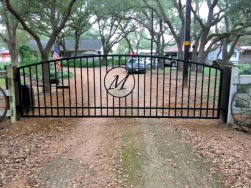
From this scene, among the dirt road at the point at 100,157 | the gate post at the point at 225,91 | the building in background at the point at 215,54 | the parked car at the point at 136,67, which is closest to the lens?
the dirt road at the point at 100,157

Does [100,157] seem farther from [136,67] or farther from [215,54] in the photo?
[215,54]

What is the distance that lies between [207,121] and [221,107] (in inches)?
22.6

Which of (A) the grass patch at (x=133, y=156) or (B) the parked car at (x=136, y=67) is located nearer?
(A) the grass patch at (x=133, y=156)

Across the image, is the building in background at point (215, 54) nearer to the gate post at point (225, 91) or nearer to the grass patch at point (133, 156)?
the gate post at point (225, 91)

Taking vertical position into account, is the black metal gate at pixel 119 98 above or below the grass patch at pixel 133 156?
above

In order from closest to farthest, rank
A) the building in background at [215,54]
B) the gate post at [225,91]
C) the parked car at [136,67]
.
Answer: the gate post at [225,91], the parked car at [136,67], the building in background at [215,54]

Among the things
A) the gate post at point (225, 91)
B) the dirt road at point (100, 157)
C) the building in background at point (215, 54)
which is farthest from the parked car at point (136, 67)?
the building in background at point (215, 54)

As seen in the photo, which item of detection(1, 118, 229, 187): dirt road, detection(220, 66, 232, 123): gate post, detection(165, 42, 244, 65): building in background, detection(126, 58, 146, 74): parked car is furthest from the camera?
detection(165, 42, 244, 65): building in background

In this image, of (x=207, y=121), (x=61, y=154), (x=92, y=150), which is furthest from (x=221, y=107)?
(x=61, y=154)

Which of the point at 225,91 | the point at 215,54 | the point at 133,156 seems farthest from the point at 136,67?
the point at 215,54

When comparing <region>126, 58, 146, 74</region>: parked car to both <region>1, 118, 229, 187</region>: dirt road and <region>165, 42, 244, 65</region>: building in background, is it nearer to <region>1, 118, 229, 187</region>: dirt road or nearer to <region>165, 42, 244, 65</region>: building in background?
<region>1, 118, 229, 187</region>: dirt road

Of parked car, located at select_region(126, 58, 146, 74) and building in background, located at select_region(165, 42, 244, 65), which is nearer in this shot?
parked car, located at select_region(126, 58, 146, 74)

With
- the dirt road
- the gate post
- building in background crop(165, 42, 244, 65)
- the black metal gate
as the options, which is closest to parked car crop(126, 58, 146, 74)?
the black metal gate

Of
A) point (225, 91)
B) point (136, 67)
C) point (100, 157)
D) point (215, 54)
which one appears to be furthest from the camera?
point (215, 54)
